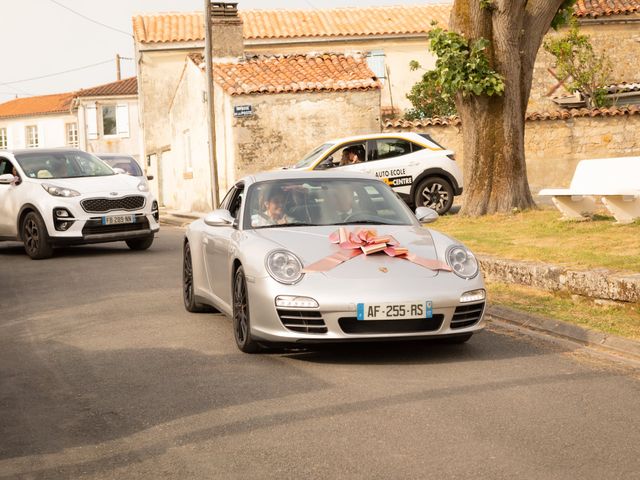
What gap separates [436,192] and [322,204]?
13875 millimetres

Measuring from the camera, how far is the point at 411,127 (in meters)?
30.5

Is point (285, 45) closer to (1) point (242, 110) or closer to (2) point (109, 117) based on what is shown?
(1) point (242, 110)

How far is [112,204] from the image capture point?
1697cm

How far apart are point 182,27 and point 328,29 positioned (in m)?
6.23

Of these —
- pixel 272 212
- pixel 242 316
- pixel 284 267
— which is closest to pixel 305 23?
pixel 272 212

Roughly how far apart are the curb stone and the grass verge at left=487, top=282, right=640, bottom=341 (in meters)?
0.12

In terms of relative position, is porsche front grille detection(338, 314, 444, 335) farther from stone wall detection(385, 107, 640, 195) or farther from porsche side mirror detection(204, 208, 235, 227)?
stone wall detection(385, 107, 640, 195)

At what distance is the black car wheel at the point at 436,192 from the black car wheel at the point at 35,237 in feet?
28.2

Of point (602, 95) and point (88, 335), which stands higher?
point (602, 95)

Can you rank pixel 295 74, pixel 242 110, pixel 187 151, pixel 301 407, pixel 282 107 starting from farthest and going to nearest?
pixel 187 151 → pixel 295 74 → pixel 282 107 → pixel 242 110 → pixel 301 407

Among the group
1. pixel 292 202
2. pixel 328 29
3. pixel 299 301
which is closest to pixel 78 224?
pixel 292 202

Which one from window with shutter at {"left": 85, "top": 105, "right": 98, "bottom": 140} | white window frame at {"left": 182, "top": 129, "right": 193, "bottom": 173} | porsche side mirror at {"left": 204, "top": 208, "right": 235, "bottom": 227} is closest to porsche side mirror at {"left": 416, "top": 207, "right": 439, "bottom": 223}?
porsche side mirror at {"left": 204, "top": 208, "right": 235, "bottom": 227}

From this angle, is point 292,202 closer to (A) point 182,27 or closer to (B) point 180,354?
(B) point 180,354

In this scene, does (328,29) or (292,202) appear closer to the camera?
(292,202)
